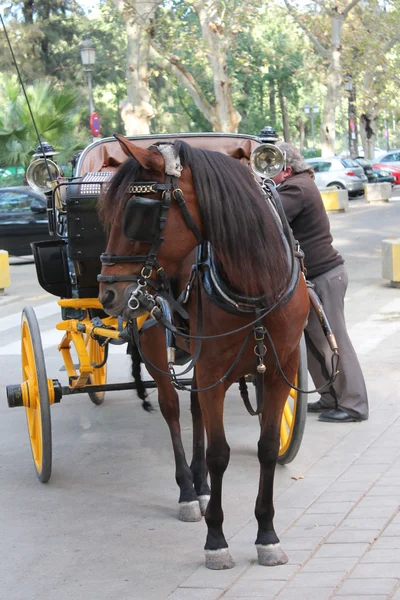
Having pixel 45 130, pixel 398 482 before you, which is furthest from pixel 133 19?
pixel 398 482

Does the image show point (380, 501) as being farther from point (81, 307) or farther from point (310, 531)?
point (81, 307)

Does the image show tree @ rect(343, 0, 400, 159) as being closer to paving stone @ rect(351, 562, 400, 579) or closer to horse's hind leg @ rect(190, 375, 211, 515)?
horse's hind leg @ rect(190, 375, 211, 515)

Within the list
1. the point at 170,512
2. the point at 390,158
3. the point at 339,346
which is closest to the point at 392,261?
the point at 339,346

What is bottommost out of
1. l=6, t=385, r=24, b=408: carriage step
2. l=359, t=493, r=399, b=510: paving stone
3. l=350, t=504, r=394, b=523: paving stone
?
l=359, t=493, r=399, b=510: paving stone

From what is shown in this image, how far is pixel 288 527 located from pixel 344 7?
3369 cm

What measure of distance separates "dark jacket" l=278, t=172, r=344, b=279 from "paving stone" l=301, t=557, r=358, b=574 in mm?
2583

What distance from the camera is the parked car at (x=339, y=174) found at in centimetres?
3412

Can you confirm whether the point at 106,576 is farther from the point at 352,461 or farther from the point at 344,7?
the point at 344,7

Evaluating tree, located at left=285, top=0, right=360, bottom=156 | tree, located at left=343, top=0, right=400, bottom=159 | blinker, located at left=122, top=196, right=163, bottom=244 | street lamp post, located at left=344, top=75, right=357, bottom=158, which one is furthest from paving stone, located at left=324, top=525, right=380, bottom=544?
street lamp post, located at left=344, top=75, right=357, bottom=158

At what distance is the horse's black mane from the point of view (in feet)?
12.7

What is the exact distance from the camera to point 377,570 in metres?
4.05

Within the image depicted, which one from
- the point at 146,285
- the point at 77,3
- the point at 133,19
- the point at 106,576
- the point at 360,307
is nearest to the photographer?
the point at 146,285

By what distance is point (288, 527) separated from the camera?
474 cm

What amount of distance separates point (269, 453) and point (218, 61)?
2180cm
